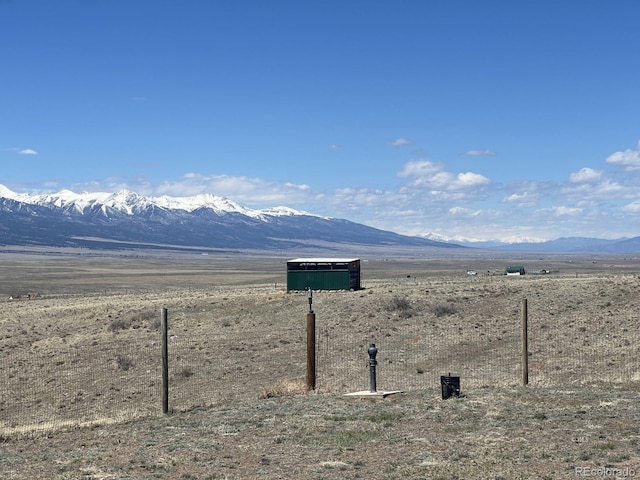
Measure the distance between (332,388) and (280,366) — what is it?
26.4 feet

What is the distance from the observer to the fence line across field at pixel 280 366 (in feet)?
73.8

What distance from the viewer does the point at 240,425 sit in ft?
51.1

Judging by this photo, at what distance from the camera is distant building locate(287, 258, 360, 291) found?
56.4 m

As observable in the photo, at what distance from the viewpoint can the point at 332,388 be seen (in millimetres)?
21469

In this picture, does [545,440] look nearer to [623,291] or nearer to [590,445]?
[590,445]

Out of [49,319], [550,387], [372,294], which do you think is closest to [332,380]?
[550,387]
